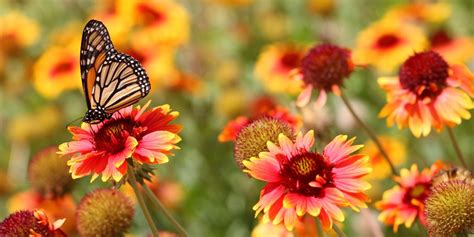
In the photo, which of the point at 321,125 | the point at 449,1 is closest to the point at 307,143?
the point at 321,125

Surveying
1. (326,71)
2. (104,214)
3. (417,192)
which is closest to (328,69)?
(326,71)

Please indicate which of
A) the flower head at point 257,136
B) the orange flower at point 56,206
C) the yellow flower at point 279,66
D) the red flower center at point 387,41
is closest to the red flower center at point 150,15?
the yellow flower at point 279,66

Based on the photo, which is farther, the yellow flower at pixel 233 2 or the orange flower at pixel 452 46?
the yellow flower at pixel 233 2

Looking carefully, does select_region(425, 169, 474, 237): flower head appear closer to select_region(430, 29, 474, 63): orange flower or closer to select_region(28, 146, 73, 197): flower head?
select_region(28, 146, 73, 197): flower head

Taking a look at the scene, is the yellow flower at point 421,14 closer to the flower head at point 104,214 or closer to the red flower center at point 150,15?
the red flower center at point 150,15

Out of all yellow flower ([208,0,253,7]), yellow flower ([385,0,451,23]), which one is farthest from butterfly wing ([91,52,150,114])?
yellow flower ([208,0,253,7])

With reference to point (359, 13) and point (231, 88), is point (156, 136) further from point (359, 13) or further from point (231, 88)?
point (359, 13)

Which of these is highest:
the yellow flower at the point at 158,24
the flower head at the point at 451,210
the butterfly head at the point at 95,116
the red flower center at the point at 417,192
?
the yellow flower at the point at 158,24
